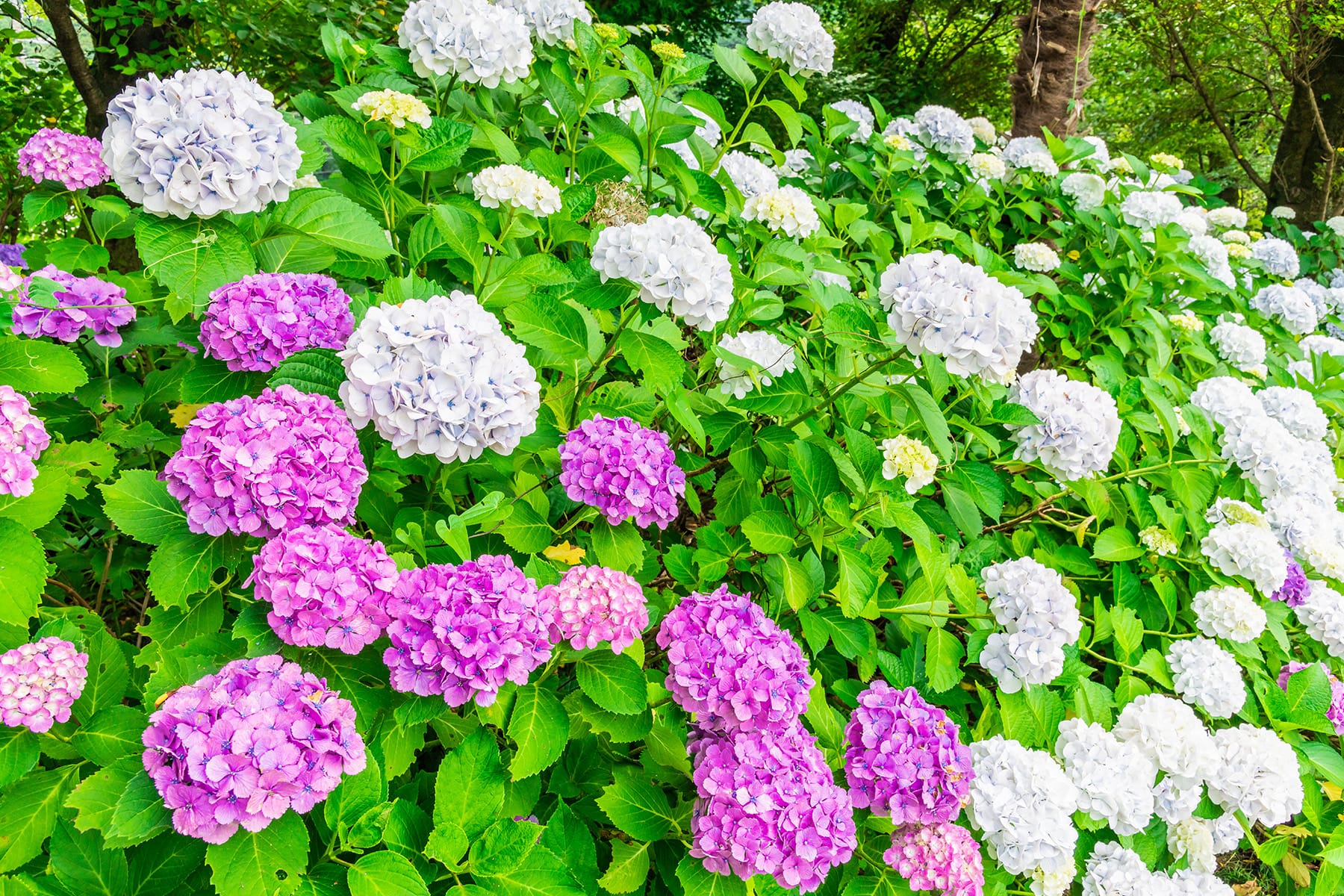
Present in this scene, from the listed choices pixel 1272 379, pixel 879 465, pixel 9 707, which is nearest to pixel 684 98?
pixel 879 465

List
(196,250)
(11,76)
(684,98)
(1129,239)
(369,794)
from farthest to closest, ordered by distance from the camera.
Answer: (11,76), (1129,239), (684,98), (196,250), (369,794)

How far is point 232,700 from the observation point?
3.57 feet

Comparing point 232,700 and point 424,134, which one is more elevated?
point 424,134

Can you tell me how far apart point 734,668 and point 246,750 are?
794 mm

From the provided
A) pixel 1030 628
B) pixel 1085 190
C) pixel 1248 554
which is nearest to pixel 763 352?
pixel 1030 628

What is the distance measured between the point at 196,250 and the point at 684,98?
1.51 meters

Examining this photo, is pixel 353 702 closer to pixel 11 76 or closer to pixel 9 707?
pixel 9 707

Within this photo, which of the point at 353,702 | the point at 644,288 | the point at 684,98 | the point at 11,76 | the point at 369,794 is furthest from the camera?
the point at 11,76

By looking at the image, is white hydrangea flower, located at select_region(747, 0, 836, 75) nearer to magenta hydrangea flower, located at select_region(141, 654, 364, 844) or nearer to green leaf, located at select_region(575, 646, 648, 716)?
green leaf, located at select_region(575, 646, 648, 716)

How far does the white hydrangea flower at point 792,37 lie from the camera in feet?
8.65

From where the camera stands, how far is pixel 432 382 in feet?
4.51

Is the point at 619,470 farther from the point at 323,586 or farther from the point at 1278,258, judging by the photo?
the point at 1278,258

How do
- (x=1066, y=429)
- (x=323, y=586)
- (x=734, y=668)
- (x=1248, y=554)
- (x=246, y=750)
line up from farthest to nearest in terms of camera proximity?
A: (x=1248, y=554)
(x=1066, y=429)
(x=734, y=668)
(x=323, y=586)
(x=246, y=750)

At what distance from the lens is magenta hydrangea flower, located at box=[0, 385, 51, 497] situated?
1266mm
